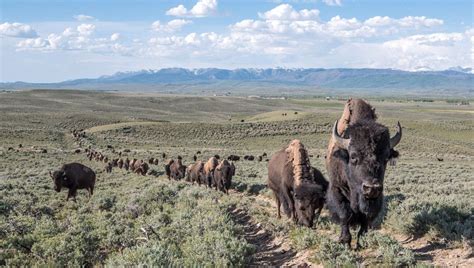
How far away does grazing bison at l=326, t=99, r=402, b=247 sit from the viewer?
596 cm

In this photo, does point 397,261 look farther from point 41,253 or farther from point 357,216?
point 41,253

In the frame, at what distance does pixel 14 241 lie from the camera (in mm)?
8523

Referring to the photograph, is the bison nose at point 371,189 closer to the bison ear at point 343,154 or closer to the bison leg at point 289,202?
the bison ear at point 343,154

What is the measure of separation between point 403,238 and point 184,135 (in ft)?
206

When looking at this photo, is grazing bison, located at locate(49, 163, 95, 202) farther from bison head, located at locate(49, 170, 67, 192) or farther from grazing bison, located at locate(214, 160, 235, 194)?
grazing bison, located at locate(214, 160, 235, 194)

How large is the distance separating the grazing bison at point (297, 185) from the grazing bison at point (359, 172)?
96 centimetres

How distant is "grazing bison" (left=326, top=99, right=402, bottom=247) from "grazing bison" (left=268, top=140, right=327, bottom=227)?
960 mm

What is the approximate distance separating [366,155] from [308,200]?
254cm

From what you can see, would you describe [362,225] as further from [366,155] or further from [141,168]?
[141,168]

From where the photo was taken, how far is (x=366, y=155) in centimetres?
605

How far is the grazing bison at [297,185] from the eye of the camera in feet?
27.4

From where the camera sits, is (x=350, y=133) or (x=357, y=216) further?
(x=357, y=216)

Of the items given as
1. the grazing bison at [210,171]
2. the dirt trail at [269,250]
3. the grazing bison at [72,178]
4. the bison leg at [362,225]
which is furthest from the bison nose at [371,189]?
the grazing bison at [72,178]

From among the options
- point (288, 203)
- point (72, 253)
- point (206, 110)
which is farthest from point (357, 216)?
point (206, 110)
